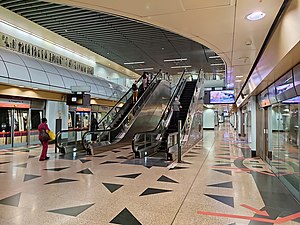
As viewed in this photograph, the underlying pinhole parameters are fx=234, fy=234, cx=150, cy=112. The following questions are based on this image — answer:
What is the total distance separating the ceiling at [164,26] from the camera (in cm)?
319

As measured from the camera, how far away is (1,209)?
3594mm

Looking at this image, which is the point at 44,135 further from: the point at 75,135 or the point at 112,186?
the point at 112,186

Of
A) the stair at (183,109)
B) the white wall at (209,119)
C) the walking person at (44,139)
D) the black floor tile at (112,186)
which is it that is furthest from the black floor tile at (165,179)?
the white wall at (209,119)

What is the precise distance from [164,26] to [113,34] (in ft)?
28.9

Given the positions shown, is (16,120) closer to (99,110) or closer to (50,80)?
(50,80)

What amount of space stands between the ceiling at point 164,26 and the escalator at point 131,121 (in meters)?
2.74

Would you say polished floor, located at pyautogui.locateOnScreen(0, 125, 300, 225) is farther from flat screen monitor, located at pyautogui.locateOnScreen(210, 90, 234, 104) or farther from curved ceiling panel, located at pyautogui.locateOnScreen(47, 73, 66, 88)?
flat screen monitor, located at pyautogui.locateOnScreen(210, 90, 234, 104)

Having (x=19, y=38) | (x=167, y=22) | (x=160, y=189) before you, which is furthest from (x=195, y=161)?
(x=19, y=38)

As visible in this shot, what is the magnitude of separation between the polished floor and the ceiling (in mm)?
2896

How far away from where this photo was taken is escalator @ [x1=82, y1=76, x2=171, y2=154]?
994 centimetres

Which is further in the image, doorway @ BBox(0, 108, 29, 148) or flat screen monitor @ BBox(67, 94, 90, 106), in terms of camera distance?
→ flat screen monitor @ BBox(67, 94, 90, 106)

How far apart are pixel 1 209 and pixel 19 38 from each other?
10894mm

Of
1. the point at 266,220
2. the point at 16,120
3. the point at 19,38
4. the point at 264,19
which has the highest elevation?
the point at 19,38

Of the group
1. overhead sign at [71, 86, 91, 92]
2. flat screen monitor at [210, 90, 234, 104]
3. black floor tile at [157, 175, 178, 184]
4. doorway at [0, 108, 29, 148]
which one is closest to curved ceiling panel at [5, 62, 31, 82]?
doorway at [0, 108, 29, 148]
